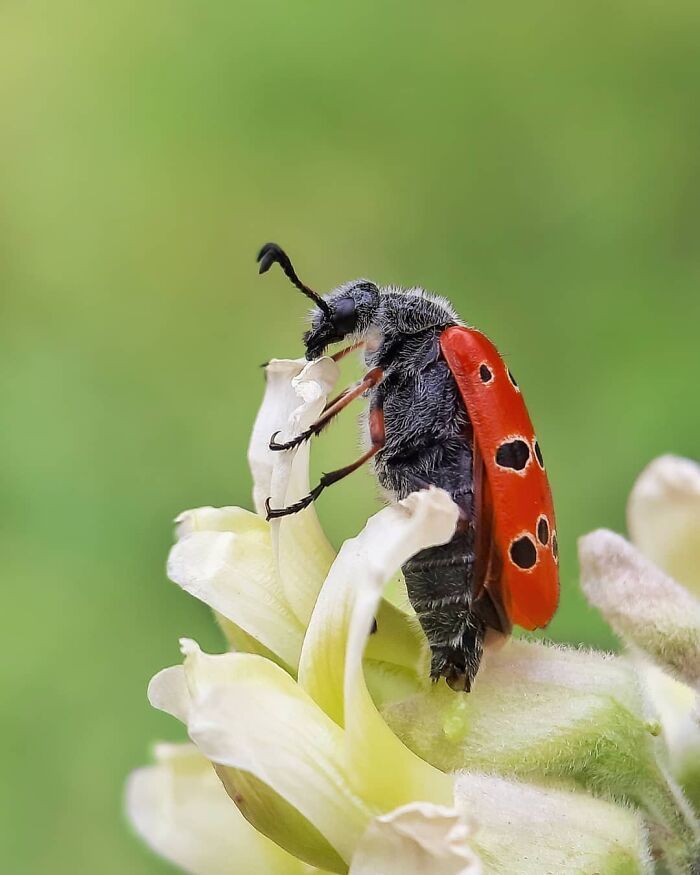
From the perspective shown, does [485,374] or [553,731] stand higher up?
[485,374]

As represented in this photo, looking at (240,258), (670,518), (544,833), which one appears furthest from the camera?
(240,258)

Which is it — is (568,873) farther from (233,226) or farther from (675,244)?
(233,226)

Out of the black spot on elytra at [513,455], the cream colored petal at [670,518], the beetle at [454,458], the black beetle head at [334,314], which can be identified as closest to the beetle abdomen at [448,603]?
the beetle at [454,458]

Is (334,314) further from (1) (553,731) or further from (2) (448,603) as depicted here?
(1) (553,731)

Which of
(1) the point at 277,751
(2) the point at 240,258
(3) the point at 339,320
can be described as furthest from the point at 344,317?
(2) the point at 240,258

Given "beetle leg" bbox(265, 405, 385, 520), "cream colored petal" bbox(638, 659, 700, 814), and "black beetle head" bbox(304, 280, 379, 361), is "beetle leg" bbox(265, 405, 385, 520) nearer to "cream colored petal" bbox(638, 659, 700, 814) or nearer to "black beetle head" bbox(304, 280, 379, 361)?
→ "black beetle head" bbox(304, 280, 379, 361)

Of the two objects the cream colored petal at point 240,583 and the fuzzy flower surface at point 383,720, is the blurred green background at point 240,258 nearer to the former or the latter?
the fuzzy flower surface at point 383,720

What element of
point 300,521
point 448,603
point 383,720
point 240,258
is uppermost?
point 240,258

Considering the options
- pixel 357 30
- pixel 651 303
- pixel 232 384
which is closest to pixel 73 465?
pixel 232 384
